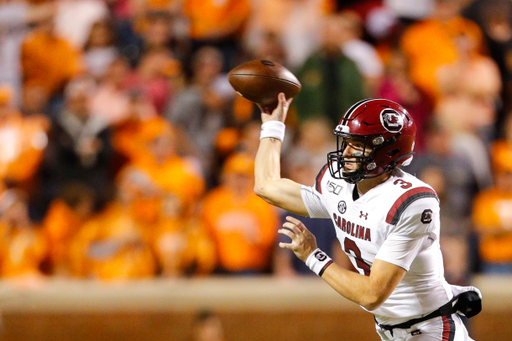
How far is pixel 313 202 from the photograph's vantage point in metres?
3.46

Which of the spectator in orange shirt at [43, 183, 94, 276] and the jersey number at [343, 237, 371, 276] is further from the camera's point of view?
the spectator in orange shirt at [43, 183, 94, 276]

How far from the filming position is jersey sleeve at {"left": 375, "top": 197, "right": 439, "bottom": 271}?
2916 millimetres

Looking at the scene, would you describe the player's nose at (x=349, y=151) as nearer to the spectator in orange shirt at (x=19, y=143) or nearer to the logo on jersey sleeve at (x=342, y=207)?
the logo on jersey sleeve at (x=342, y=207)

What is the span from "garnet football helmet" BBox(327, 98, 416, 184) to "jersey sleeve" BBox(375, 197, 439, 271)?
25 cm

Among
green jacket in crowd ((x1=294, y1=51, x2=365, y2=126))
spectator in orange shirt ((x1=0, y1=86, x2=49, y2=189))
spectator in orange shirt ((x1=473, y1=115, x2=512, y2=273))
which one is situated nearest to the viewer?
spectator in orange shirt ((x1=473, y1=115, x2=512, y2=273))

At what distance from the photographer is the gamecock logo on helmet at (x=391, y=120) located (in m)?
3.08

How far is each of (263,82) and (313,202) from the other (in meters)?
0.68

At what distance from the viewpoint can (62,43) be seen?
8.58 meters

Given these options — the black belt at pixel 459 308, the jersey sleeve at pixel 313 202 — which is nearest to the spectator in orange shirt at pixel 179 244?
the jersey sleeve at pixel 313 202

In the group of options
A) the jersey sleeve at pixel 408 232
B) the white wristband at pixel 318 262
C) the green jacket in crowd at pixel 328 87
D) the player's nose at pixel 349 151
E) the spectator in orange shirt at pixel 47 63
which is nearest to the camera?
the jersey sleeve at pixel 408 232

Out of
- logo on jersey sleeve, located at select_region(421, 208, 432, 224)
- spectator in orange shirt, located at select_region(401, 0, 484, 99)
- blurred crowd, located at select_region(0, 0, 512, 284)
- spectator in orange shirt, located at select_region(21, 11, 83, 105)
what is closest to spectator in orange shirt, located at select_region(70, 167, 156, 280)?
blurred crowd, located at select_region(0, 0, 512, 284)

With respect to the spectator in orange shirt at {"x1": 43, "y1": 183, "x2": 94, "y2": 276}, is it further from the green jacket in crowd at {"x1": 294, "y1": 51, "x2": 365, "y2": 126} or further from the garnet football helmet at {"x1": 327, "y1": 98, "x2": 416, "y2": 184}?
the garnet football helmet at {"x1": 327, "y1": 98, "x2": 416, "y2": 184}

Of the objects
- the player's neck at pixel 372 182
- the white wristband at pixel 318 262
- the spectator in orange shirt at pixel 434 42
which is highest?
the spectator in orange shirt at pixel 434 42

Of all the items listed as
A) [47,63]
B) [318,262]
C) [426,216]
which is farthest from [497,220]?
[47,63]
